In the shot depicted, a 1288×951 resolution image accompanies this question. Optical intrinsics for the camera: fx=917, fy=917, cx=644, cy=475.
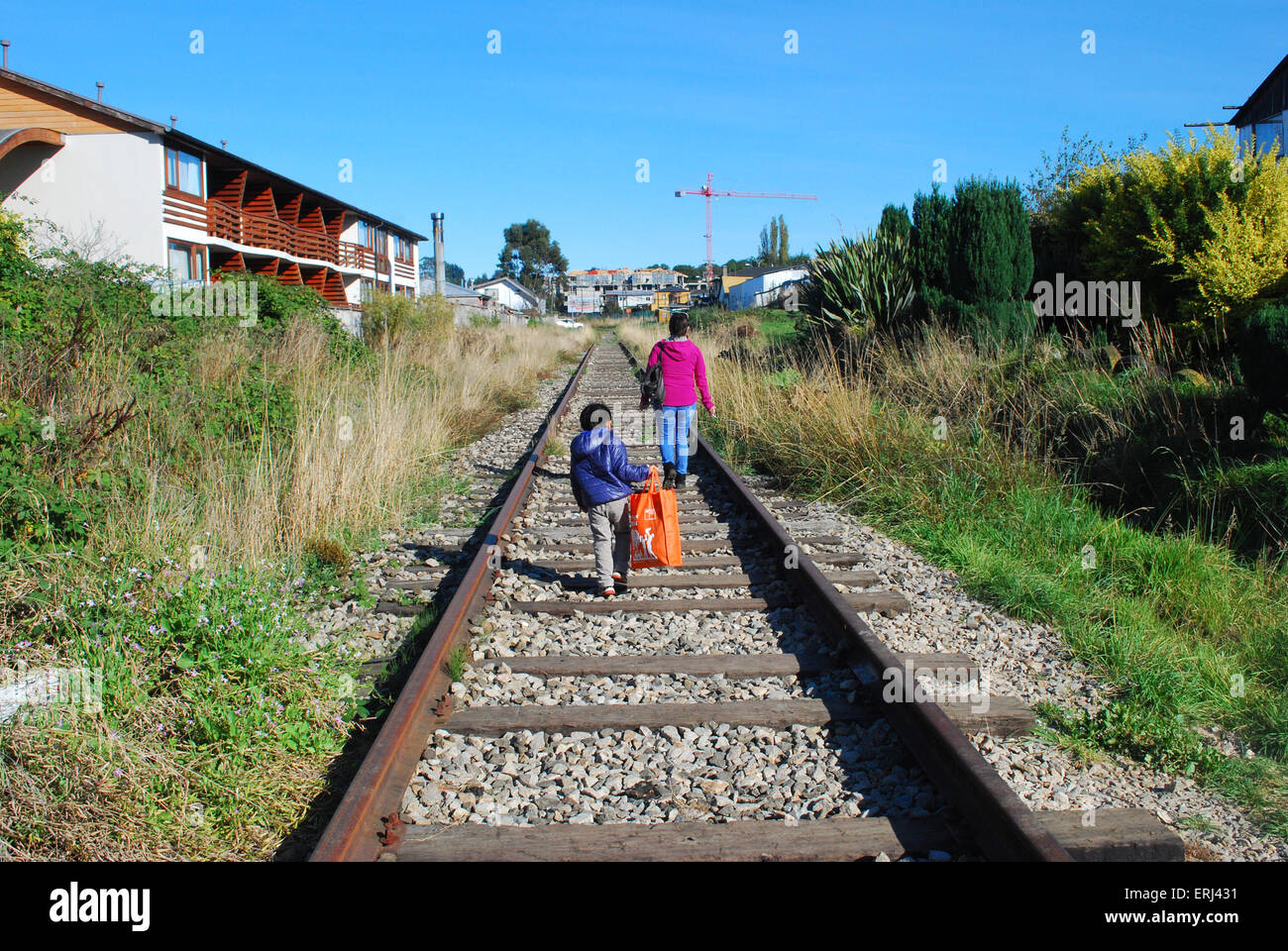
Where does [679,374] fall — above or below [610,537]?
above

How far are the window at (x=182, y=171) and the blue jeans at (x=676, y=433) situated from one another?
24.1m

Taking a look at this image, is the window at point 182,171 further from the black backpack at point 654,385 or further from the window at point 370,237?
the black backpack at point 654,385

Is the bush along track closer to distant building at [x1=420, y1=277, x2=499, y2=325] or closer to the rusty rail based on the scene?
the rusty rail

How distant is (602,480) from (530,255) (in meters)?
136

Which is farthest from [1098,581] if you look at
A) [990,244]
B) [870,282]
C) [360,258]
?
[360,258]

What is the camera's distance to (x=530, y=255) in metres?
136

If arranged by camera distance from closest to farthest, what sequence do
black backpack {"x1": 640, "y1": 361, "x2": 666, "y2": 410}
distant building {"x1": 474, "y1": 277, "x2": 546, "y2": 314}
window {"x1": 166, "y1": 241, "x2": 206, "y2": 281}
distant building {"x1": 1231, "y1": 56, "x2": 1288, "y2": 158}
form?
black backpack {"x1": 640, "y1": 361, "x2": 666, "y2": 410}
window {"x1": 166, "y1": 241, "x2": 206, "y2": 281}
distant building {"x1": 1231, "y1": 56, "x2": 1288, "y2": 158}
distant building {"x1": 474, "y1": 277, "x2": 546, "y2": 314}

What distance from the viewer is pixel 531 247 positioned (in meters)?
137

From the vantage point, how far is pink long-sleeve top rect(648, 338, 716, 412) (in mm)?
8211

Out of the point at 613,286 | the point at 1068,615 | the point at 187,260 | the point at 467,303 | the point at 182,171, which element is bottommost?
the point at 1068,615

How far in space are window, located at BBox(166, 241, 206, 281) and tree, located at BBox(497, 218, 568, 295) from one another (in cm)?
10909

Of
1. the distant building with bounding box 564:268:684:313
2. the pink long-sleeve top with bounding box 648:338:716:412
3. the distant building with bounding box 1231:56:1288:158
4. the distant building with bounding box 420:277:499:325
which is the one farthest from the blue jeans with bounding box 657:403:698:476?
the distant building with bounding box 564:268:684:313

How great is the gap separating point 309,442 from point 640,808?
4.89m

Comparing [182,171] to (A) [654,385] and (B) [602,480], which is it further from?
(B) [602,480]
